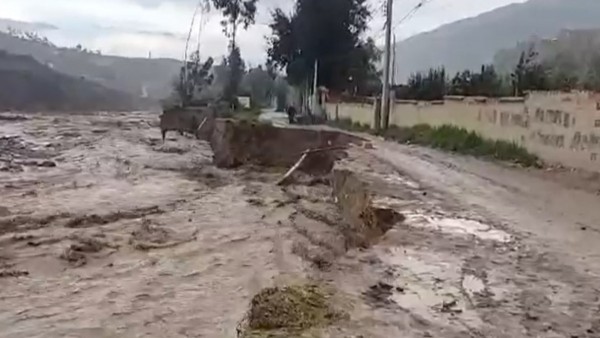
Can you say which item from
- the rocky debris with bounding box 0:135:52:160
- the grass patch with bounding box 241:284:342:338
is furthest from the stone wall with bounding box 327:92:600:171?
the rocky debris with bounding box 0:135:52:160

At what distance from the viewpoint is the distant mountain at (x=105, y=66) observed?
129750 mm

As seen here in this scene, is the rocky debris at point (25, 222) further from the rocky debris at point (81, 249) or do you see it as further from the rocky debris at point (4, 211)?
the rocky debris at point (81, 249)

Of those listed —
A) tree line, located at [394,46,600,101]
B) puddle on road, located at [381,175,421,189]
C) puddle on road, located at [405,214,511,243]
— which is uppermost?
tree line, located at [394,46,600,101]

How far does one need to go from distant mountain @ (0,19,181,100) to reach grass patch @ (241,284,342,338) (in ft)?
390

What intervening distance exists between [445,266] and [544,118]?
39.2 ft

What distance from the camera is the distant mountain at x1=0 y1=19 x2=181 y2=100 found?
426 feet

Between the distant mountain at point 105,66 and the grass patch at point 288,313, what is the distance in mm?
118763

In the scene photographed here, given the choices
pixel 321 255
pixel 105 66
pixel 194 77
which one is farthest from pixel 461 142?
pixel 105 66

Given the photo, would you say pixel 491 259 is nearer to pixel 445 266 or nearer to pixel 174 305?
pixel 445 266

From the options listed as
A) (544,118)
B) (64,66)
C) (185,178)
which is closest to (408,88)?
(185,178)

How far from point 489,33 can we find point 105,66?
83.2 m

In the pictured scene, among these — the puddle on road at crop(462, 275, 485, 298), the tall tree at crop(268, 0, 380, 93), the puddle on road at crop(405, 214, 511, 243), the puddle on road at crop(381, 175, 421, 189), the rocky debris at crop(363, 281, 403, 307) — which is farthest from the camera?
the tall tree at crop(268, 0, 380, 93)

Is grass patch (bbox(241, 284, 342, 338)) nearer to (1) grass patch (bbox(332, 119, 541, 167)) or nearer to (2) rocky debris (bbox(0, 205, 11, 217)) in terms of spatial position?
(2) rocky debris (bbox(0, 205, 11, 217))

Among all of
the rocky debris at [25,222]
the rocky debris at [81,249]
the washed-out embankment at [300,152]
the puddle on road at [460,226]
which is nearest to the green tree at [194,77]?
the washed-out embankment at [300,152]
